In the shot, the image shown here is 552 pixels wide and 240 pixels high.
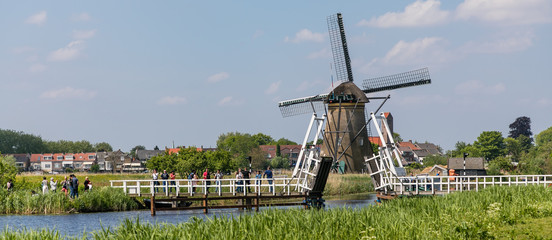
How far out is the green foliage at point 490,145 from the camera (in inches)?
4993

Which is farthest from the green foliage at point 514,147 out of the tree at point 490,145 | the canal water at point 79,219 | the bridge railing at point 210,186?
the canal water at point 79,219

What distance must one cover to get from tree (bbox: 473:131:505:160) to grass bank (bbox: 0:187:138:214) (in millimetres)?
99595

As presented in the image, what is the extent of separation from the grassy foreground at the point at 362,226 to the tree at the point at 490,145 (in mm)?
110710

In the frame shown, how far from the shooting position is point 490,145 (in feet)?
420

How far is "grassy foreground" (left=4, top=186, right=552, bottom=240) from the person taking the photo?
1439 centimetres

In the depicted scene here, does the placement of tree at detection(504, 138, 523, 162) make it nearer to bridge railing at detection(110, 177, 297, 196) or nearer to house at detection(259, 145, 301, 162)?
house at detection(259, 145, 301, 162)

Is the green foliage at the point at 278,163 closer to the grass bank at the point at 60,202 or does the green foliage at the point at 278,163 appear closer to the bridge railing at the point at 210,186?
the bridge railing at the point at 210,186

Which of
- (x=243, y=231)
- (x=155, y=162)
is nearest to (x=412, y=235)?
(x=243, y=231)

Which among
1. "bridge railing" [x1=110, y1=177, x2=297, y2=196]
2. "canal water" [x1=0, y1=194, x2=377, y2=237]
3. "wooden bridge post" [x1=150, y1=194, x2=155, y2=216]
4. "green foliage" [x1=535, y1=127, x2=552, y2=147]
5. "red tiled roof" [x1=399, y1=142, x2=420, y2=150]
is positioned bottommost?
"canal water" [x1=0, y1=194, x2=377, y2=237]

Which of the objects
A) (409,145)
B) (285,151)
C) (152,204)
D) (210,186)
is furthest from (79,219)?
(409,145)

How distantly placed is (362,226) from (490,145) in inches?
4630

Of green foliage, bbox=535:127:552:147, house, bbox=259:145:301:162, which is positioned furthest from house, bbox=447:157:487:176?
green foliage, bbox=535:127:552:147

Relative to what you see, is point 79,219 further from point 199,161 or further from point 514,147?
point 514,147

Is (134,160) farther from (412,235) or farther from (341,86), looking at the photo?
(412,235)
